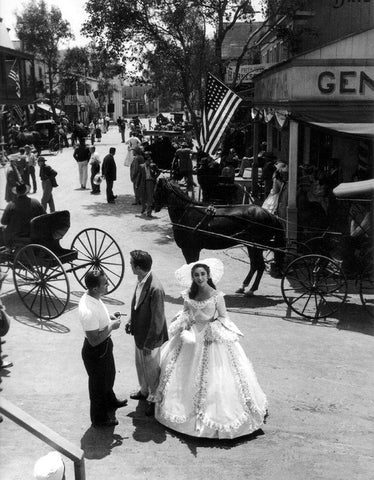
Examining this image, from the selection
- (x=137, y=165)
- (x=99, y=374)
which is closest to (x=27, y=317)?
(x=99, y=374)

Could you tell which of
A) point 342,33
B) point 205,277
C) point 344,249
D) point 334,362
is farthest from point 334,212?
point 342,33

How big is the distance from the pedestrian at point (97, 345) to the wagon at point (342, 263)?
363cm

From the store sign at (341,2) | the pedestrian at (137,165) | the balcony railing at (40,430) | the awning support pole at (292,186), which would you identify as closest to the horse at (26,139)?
the pedestrian at (137,165)

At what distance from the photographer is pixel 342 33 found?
17.1m

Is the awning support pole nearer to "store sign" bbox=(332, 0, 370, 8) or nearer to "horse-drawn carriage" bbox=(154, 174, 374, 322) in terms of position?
"horse-drawn carriage" bbox=(154, 174, 374, 322)

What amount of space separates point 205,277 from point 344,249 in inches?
139

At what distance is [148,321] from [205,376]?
0.78 meters

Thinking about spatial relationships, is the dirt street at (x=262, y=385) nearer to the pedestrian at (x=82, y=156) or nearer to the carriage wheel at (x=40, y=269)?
the carriage wheel at (x=40, y=269)

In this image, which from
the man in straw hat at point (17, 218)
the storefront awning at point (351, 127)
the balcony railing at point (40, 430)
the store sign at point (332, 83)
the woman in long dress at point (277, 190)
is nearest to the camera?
the balcony railing at point (40, 430)

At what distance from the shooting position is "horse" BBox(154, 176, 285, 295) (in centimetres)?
995

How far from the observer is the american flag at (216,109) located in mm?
13148

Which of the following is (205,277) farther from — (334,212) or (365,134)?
(334,212)

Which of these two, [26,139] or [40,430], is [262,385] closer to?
[40,430]

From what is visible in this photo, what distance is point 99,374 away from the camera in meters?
5.80
